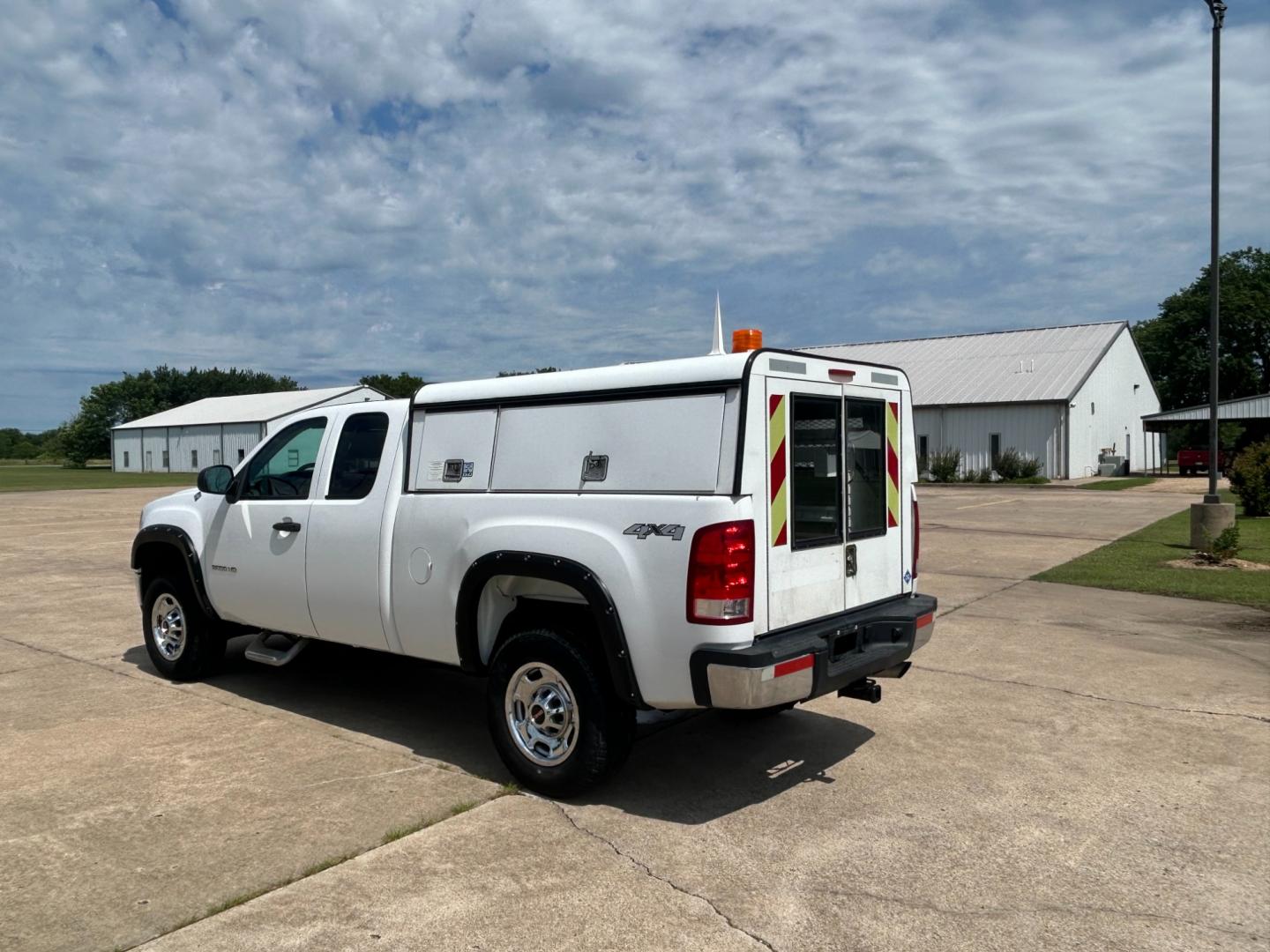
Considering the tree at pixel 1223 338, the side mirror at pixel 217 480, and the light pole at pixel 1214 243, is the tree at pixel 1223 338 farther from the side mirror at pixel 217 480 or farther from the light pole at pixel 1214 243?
the side mirror at pixel 217 480

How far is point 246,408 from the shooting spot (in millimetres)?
79750

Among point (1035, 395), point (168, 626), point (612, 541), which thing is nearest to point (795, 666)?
point (612, 541)

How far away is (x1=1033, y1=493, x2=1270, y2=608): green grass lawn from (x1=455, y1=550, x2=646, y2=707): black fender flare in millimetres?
8810

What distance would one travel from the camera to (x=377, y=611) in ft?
18.6

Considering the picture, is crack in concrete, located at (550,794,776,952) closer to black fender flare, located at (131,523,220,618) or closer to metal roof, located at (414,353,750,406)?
metal roof, located at (414,353,750,406)

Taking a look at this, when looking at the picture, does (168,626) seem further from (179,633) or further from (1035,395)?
(1035,395)

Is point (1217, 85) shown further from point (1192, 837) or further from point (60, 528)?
point (60, 528)

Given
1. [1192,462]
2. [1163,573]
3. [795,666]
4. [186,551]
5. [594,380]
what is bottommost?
[1163,573]

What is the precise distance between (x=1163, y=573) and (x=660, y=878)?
36.8 ft

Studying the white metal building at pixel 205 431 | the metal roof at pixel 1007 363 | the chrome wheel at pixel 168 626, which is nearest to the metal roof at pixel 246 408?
the white metal building at pixel 205 431

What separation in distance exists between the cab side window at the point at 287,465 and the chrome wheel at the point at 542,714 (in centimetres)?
220

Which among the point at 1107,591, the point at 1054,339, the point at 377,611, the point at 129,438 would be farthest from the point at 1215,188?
the point at 129,438

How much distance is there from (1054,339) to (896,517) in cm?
4675

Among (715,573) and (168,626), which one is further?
(168,626)
